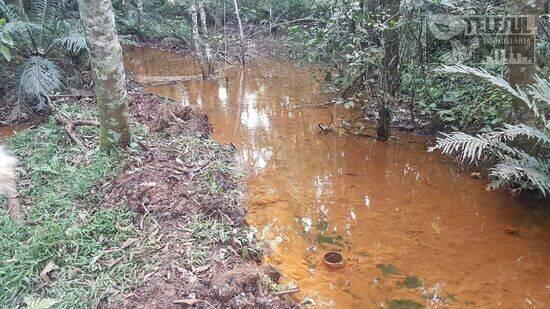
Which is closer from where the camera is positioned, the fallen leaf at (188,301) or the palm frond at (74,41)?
the fallen leaf at (188,301)

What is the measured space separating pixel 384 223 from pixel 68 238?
2.81 metres

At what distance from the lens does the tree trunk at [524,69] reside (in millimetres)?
3969

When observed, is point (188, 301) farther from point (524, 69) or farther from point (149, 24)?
point (149, 24)

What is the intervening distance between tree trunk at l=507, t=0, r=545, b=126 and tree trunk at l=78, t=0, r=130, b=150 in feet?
13.4

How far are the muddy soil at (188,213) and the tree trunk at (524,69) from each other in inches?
118

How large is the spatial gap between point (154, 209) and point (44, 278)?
1050 mm

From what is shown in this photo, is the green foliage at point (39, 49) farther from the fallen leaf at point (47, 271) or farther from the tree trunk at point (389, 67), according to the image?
the tree trunk at point (389, 67)

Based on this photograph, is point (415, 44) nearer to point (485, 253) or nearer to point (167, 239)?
point (485, 253)

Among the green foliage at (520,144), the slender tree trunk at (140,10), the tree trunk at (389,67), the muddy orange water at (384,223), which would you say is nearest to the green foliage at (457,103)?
the tree trunk at (389,67)

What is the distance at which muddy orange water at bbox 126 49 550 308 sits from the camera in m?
3.12

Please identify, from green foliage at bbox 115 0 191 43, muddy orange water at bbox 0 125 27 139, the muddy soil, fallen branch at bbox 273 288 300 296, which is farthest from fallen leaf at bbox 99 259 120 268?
green foliage at bbox 115 0 191 43

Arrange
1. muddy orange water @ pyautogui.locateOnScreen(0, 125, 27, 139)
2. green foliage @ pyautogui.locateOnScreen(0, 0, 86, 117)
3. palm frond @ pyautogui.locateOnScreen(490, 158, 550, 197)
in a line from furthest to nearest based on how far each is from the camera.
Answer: green foliage @ pyautogui.locateOnScreen(0, 0, 86, 117), muddy orange water @ pyautogui.locateOnScreen(0, 125, 27, 139), palm frond @ pyautogui.locateOnScreen(490, 158, 550, 197)

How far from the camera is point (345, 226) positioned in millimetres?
3916

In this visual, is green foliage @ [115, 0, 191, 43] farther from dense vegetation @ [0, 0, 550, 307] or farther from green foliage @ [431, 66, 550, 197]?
green foliage @ [431, 66, 550, 197]
